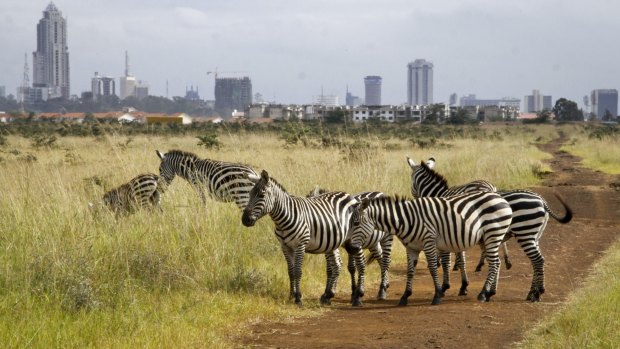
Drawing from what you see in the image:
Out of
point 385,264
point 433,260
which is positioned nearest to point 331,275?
point 385,264

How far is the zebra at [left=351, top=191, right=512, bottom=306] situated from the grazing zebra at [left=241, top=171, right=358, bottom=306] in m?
0.24

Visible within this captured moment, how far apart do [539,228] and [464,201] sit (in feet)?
3.49

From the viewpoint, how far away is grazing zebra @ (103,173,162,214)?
12.2 meters

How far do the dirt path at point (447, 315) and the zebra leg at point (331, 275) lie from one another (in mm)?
167

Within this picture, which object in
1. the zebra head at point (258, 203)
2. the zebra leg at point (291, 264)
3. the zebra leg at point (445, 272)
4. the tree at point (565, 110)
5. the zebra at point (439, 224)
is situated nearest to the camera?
the zebra head at point (258, 203)

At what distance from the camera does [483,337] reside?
8156 millimetres

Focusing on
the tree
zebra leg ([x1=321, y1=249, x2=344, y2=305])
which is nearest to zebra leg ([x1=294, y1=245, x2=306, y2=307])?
zebra leg ([x1=321, y1=249, x2=344, y2=305])

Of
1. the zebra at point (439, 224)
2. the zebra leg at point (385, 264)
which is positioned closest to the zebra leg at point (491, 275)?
the zebra at point (439, 224)

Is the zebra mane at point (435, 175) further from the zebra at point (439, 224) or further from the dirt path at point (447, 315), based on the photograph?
the zebra at point (439, 224)

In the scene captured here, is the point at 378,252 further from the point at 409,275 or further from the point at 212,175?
the point at 212,175

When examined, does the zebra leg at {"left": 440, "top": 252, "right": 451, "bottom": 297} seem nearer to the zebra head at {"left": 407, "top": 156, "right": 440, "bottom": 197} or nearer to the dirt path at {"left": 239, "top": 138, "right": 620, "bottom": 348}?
the dirt path at {"left": 239, "top": 138, "right": 620, "bottom": 348}

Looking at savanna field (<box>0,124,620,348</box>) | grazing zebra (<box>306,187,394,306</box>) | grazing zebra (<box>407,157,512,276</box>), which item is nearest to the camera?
savanna field (<box>0,124,620,348</box>)

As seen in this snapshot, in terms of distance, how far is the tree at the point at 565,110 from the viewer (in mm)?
112312

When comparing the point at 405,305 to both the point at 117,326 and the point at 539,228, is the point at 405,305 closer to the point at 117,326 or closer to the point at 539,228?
the point at 539,228
